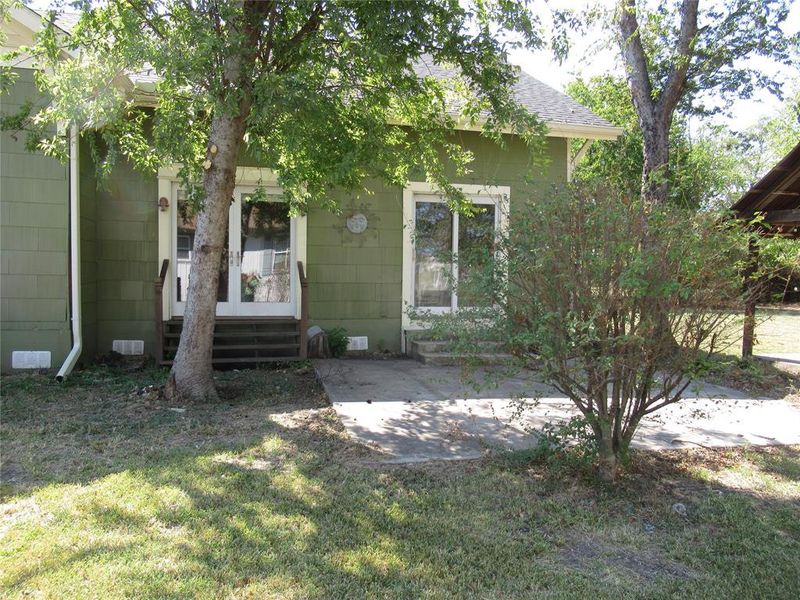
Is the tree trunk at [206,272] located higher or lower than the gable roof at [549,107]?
lower

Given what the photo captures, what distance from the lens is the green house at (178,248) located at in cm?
734

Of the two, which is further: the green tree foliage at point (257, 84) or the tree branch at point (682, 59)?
the tree branch at point (682, 59)

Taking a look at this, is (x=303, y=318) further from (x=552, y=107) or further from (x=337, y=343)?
(x=552, y=107)

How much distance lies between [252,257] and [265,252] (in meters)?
0.20

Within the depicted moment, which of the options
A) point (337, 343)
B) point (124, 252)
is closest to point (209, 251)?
point (124, 252)

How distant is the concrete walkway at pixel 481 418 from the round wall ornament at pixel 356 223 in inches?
98.8

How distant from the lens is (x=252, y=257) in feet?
29.2

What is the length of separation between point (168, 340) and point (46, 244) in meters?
1.88

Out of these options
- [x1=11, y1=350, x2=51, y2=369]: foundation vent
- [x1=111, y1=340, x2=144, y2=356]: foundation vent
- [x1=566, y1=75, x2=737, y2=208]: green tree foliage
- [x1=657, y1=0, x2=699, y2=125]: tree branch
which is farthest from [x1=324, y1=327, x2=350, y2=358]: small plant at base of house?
[x1=566, y1=75, x2=737, y2=208]: green tree foliage

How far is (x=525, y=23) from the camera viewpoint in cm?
575

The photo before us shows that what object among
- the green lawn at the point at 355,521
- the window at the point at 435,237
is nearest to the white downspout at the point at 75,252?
the green lawn at the point at 355,521

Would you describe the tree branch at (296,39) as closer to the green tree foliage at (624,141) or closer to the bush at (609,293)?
the bush at (609,293)

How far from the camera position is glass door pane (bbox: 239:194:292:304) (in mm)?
8875

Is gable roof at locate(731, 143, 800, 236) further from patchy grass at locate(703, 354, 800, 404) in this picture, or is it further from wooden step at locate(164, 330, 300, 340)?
wooden step at locate(164, 330, 300, 340)
